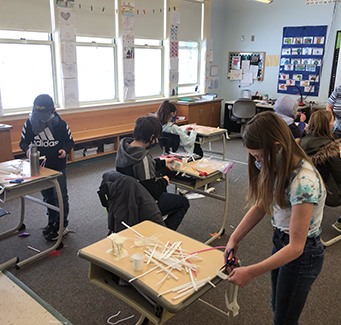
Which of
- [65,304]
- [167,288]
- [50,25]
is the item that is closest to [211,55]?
[50,25]

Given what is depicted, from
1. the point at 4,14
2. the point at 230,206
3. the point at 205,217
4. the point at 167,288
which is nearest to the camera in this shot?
the point at 167,288

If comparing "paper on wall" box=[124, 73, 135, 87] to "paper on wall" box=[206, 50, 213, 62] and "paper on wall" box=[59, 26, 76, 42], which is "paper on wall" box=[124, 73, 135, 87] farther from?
"paper on wall" box=[206, 50, 213, 62]

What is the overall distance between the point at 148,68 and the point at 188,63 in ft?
4.24

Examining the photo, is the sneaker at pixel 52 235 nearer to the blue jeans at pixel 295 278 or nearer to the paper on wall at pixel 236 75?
the blue jeans at pixel 295 278

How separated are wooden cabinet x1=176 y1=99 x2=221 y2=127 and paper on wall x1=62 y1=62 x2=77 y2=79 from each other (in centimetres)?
244

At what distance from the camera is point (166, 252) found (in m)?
1.45

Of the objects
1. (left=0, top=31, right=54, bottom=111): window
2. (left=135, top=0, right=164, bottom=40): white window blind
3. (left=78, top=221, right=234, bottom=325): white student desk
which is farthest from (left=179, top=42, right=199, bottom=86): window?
(left=78, top=221, right=234, bottom=325): white student desk

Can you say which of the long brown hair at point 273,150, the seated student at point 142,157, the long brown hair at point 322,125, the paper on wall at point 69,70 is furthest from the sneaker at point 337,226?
the paper on wall at point 69,70

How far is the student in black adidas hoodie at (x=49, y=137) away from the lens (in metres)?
2.70

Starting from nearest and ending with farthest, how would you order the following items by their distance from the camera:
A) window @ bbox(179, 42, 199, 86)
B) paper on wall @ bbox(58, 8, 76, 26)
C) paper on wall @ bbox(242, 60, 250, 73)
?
1. paper on wall @ bbox(58, 8, 76, 26)
2. window @ bbox(179, 42, 199, 86)
3. paper on wall @ bbox(242, 60, 250, 73)

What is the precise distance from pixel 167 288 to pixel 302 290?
54cm

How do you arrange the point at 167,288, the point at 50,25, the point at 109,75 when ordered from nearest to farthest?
1. the point at 167,288
2. the point at 50,25
3. the point at 109,75

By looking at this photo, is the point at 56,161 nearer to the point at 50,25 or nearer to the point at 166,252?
the point at 166,252

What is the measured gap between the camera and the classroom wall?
6492 millimetres
